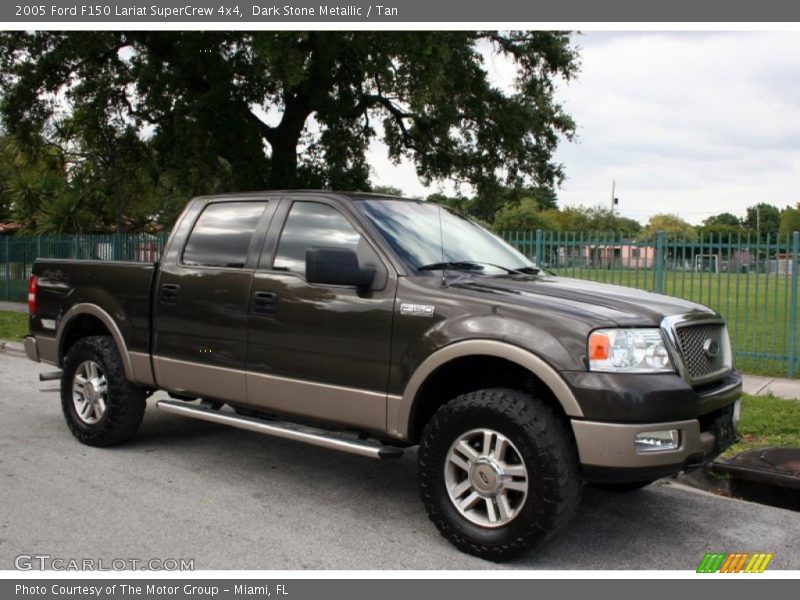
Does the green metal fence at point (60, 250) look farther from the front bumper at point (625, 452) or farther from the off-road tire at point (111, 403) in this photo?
the front bumper at point (625, 452)

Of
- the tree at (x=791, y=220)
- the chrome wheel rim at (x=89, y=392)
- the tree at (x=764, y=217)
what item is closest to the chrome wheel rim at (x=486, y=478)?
the chrome wheel rim at (x=89, y=392)

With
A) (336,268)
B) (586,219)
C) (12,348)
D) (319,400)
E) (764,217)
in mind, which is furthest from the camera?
(764,217)

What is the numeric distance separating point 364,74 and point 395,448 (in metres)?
13.8

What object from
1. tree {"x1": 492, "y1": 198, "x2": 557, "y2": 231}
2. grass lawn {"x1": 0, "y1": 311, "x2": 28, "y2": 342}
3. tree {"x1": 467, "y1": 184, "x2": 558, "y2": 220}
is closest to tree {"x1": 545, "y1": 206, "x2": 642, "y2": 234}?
tree {"x1": 492, "y1": 198, "x2": 557, "y2": 231}

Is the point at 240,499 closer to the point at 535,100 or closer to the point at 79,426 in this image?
the point at 79,426

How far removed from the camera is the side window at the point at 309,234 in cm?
517

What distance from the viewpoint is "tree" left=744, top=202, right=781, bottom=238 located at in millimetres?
129250

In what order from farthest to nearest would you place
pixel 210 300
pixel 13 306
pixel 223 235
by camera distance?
pixel 13 306
pixel 223 235
pixel 210 300

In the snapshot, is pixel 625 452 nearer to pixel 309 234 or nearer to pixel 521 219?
pixel 309 234

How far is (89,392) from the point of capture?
6.52 meters

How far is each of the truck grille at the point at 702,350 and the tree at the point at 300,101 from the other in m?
10.8

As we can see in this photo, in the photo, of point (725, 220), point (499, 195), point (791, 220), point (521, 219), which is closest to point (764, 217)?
point (725, 220)

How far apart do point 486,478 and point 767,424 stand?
13.4ft

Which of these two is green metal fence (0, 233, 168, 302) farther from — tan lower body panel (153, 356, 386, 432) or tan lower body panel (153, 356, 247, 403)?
tan lower body panel (153, 356, 386, 432)
